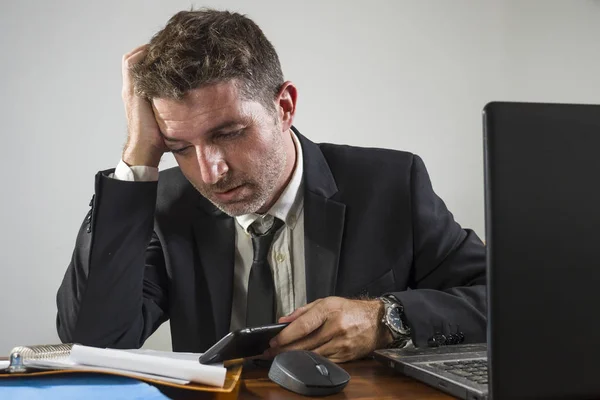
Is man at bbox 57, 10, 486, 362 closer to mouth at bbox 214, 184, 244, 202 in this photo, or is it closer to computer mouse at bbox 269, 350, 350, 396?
mouth at bbox 214, 184, 244, 202

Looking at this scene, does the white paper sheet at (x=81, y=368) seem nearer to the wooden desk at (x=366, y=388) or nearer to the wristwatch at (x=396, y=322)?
the wooden desk at (x=366, y=388)

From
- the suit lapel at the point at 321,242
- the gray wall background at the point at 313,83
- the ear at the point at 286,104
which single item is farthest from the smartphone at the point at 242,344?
→ the gray wall background at the point at 313,83

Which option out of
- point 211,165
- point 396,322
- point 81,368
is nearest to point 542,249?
point 81,368

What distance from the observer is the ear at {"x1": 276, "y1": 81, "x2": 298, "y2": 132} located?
146 cm

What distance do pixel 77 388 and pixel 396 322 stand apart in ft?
2.01

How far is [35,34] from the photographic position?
2.56 m

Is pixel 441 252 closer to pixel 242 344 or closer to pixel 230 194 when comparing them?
pixel 230 194

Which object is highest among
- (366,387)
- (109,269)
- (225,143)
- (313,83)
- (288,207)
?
(313,83)

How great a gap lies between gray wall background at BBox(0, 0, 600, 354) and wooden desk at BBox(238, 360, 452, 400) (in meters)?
1.77

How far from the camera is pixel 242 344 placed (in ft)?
3.02

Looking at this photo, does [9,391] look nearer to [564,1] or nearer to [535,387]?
[535,387]

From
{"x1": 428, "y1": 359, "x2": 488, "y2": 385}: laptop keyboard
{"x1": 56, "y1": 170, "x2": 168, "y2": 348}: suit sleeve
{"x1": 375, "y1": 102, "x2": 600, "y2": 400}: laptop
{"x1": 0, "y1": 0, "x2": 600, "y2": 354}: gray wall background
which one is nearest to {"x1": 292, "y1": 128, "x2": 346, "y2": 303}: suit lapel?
{"x1": 56, "y1": 170, "x2": 168, "y2": 348}: suit sleeve

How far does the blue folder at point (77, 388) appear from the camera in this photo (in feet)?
2.08

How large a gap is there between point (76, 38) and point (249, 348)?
2.02 m
